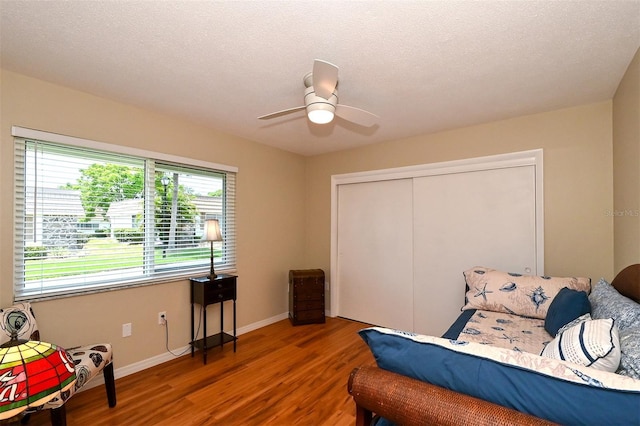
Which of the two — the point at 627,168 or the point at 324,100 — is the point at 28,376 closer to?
the point at 324,100

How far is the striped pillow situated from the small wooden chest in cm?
299

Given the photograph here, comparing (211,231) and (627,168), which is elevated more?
(627,168)

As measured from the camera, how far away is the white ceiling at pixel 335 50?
1521 millimetres

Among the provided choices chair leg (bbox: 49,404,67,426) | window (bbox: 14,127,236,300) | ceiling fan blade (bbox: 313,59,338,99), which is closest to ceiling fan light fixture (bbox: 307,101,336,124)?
ceiling fan blade (bbox: 313,59,338,99)

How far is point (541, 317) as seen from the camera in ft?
7.83

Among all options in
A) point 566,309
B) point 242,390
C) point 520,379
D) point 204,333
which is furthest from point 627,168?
point 204,333

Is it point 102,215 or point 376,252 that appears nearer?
point 102,215

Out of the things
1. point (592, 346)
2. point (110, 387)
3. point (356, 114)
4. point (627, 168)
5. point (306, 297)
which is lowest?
point (110, 387)

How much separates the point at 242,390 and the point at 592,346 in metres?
2.31

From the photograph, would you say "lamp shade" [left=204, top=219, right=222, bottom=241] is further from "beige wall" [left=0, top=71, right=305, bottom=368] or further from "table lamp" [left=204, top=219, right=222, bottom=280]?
"beige wall" [left=0, top=71, right=305, bottom=368]

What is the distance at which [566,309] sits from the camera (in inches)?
76.9

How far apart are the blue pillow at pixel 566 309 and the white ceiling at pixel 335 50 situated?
1566 mm

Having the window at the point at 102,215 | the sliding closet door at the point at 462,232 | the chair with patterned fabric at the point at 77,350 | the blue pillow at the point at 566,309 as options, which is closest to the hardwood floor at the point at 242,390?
the chair with patterned fabric at the point at 77,350

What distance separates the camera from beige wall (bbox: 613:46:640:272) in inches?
76.1
